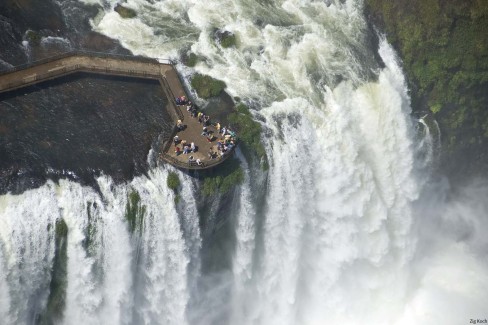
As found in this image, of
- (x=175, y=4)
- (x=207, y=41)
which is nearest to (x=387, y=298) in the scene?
(x=207, y=41)

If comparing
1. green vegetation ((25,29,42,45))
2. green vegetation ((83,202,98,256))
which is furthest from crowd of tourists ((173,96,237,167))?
green vegetation ((25,29,42,45))

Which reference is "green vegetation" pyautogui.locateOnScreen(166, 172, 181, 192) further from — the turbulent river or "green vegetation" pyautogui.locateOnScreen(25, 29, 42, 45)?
"green vegetation" pyautogui.locateOnScreen(25, 29, 42, 45)

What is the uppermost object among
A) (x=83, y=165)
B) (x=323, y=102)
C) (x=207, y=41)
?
(x=207, y=41)

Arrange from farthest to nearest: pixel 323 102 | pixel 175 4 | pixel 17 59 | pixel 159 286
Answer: pixel 175 4 < pixel 323 102 < pixel 17 59 < pixel 159 286

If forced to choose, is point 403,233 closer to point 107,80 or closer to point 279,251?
point 279,251

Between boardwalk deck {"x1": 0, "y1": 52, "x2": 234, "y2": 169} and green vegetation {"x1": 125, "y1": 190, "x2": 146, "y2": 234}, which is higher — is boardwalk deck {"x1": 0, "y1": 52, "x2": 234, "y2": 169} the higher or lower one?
the higher one
